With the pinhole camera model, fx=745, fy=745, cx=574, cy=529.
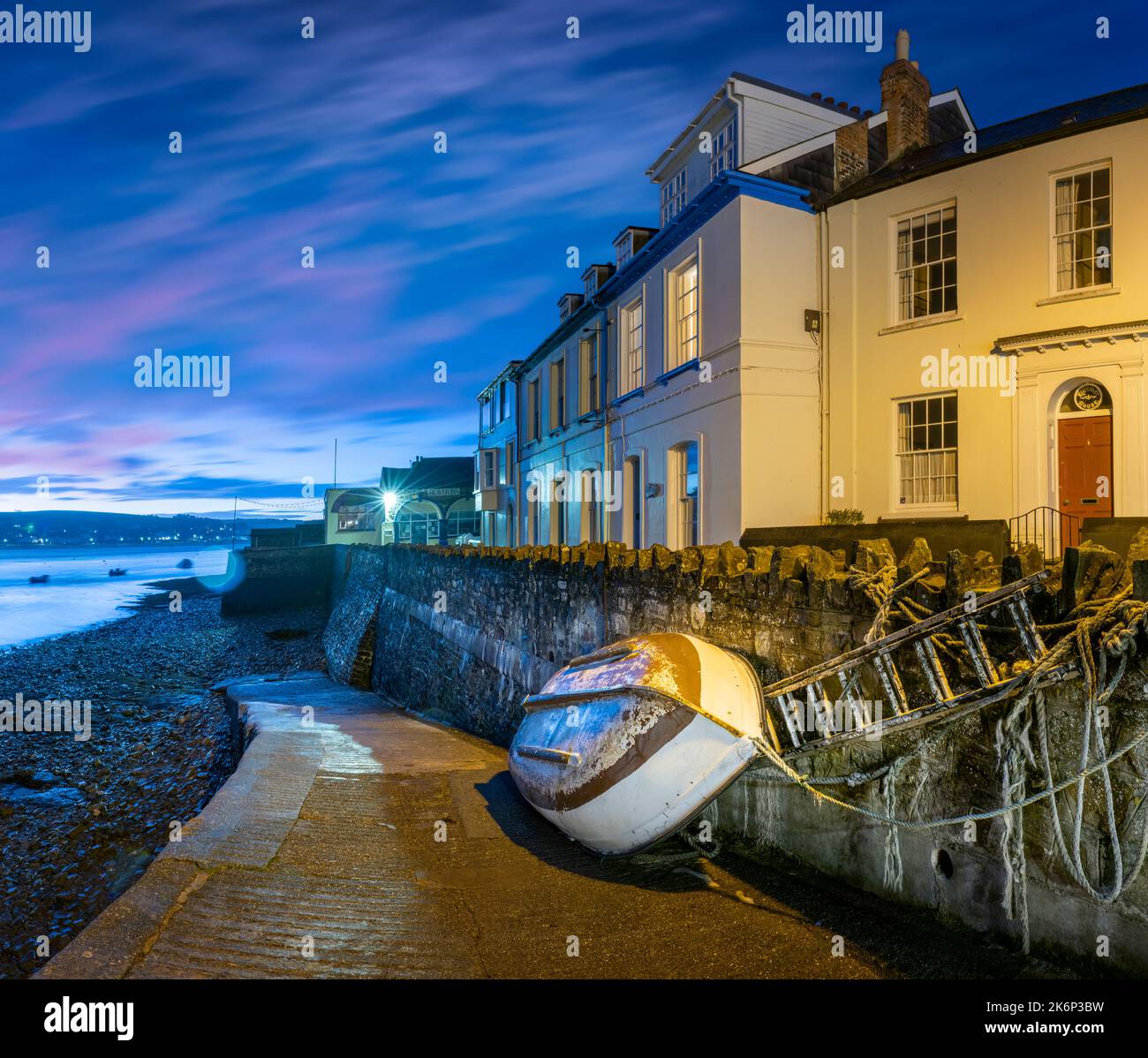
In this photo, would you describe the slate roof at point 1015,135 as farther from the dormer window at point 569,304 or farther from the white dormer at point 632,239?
the dormer window at point 569,304

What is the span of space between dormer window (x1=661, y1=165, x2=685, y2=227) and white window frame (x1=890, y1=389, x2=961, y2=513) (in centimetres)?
805

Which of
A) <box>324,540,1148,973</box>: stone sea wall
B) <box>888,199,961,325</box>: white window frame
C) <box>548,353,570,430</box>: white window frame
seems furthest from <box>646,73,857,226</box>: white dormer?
<box>324,540,1148,973</box>: stone sea wall

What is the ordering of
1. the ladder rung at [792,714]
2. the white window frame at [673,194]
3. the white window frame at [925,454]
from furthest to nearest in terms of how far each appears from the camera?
the white window frame at [673,194] → the white window frame at [925,454] → the ladder rung at [792,714]

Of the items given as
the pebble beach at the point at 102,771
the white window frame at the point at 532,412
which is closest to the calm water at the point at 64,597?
the pebble beach at the point at 102,771

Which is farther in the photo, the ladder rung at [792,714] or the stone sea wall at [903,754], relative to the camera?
the ladder rung at [792,714]

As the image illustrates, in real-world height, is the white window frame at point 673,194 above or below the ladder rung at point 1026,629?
above

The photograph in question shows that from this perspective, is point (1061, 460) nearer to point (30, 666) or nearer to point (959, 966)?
point (959, 966)

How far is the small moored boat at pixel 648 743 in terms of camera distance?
4.56 m

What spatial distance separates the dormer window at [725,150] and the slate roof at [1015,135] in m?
3.18

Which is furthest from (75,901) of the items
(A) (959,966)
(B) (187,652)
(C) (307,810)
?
(B) (187,652)

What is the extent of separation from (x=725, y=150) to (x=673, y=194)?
2.71m

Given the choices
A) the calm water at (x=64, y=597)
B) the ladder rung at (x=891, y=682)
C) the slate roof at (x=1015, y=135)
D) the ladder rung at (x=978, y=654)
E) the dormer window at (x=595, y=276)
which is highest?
the dormer window at (x=595, y=276)

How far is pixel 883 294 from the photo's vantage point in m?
12.8

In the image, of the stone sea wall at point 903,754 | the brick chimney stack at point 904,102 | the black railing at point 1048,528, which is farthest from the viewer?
the brick chimney stack at point 904,102
